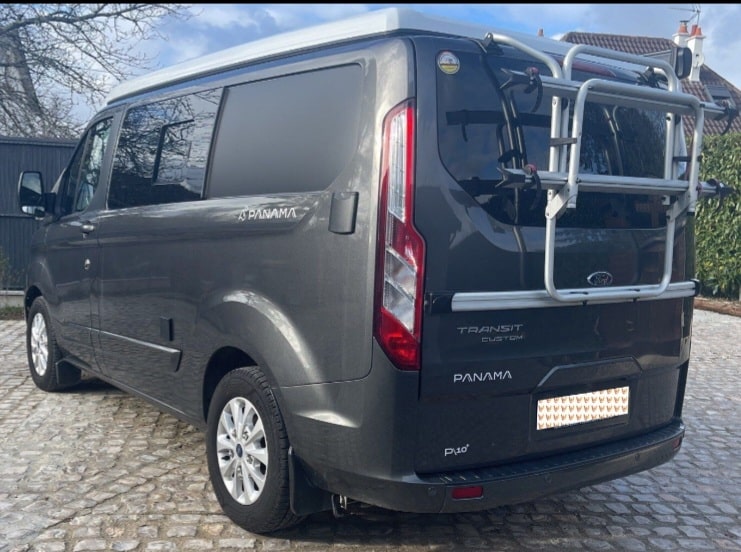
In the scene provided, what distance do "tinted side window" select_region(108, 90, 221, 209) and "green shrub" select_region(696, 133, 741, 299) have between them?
33.4ft

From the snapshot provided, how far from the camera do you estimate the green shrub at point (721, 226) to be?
41.2 ft

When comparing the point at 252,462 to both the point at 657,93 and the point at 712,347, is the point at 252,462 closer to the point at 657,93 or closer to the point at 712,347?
the point at 657,93

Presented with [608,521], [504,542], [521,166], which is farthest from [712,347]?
[521,166]

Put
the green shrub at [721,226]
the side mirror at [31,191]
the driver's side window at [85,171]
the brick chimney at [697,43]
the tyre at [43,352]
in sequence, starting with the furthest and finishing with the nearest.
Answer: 1. the brick chimney at [697,43]
2. the green shrub at [721,226]
3. the tyre at [43,352]
4. the side mirror at [31,191]
5. the driver's side window at [85,171]

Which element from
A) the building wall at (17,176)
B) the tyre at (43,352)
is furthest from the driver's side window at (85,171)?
the building wall at (17,176)

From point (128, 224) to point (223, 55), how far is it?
3.82ft

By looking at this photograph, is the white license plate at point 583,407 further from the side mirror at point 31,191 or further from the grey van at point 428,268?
the side mirror at point 31,191

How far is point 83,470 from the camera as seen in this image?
4395 mm

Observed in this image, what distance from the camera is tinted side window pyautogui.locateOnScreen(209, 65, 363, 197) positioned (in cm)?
315

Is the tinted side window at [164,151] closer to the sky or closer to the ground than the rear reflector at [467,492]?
closer to the sky

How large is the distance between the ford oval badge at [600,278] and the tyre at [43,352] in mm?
4289

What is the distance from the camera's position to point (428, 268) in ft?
9.41

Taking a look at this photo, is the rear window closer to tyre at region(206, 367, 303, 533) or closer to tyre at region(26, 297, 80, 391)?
tyre at region(206, 367, 303, 533)

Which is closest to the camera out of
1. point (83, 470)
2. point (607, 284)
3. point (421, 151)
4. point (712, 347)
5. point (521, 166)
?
point (421, 151)
